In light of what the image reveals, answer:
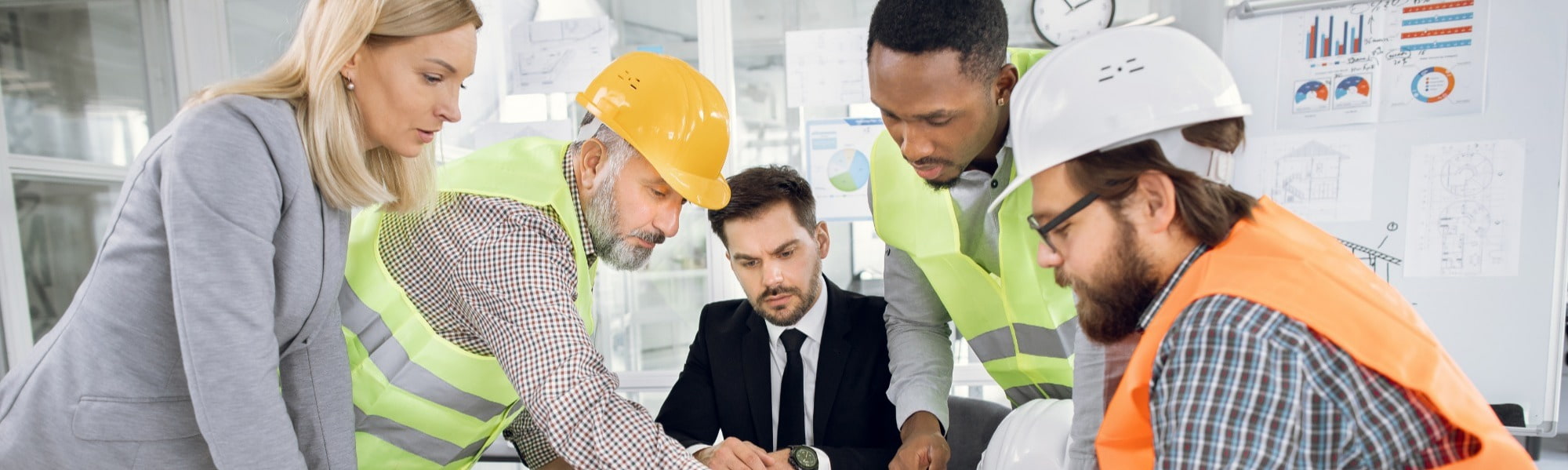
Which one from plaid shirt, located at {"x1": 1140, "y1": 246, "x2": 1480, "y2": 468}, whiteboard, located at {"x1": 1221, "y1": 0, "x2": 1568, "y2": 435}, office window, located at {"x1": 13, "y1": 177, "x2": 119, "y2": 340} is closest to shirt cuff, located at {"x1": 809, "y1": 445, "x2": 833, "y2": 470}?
plaid shirt, located at {"x1": 1140, "y1": 246, "x2": 1480, "y2": 468}

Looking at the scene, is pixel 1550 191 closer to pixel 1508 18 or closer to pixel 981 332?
pixel 1508 18

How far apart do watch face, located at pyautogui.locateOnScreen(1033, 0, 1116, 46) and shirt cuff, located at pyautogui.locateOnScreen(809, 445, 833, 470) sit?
1.75 m

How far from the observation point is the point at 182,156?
974mm

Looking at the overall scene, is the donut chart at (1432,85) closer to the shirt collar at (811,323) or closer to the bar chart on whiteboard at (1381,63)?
the bar chart on whiteboard at (1381,63)

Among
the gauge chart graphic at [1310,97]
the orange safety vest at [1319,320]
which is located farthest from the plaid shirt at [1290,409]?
the gauge chart graphic at [1310,97]

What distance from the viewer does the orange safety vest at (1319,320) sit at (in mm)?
710

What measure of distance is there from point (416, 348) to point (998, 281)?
3.67ft

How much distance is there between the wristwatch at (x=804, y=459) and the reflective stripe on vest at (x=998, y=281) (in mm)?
428

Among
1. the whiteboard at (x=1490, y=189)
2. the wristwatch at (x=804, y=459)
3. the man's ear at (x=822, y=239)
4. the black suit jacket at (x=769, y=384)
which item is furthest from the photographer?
the whiteboard at (x=1490, y=189)

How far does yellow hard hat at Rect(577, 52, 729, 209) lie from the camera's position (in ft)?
A: 4.92

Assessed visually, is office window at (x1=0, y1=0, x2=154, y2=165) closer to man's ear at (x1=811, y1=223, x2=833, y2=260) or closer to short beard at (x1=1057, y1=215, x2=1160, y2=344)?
man's ear at (x1=811, y1=223, x2=833, y2=260)

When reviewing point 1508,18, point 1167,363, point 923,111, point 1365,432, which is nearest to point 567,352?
point 923,111

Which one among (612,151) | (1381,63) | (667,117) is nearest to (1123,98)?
(667,117)

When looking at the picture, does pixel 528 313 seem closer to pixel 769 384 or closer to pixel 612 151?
pixel 612 151
